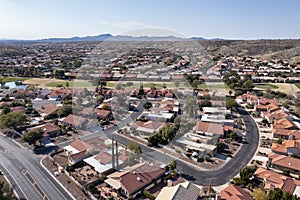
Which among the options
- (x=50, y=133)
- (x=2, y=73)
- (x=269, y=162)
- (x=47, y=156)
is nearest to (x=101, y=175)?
(x=47, y=156)

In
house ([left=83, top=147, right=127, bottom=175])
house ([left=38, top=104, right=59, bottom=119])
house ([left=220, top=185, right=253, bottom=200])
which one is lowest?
house ([left=38, top=104, right=59, bottom=119])

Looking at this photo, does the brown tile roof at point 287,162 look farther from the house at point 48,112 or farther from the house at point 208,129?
the house at point 48,112

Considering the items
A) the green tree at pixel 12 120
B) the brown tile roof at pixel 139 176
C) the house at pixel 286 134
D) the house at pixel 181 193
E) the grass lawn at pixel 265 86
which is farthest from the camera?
the grass lawn at pixel 265 86

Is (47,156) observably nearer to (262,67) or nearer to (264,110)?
(264,110)

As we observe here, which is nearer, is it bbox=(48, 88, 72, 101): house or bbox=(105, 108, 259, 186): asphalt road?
bbox=(105, 108, 259, 186): asphalt road

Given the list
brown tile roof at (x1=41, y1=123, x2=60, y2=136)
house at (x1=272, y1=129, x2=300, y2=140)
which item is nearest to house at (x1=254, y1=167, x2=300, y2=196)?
house at (x1=272, y1=129, x2=300, y2=140)

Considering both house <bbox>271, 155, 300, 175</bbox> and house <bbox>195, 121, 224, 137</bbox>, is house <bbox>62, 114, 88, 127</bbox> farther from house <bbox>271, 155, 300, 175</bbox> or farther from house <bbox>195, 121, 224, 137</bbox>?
house <bbox>271, 155, 300, 175</bbox>

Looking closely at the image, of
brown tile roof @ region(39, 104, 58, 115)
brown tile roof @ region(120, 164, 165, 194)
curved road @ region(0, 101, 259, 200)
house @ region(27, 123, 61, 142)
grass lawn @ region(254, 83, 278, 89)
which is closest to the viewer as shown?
brown tile roof @ region(120, 164, 165, 194)

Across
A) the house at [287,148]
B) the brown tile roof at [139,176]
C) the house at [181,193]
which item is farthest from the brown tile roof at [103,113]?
the house at [287,148]
